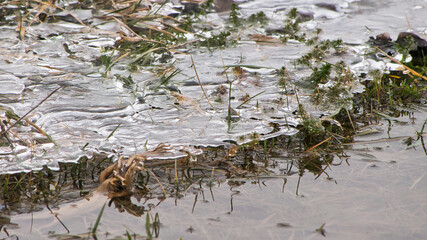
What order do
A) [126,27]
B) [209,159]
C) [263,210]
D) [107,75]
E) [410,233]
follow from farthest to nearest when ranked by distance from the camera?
[126,27] → [107,75] → [209,159] → [263,210] → [410,233]

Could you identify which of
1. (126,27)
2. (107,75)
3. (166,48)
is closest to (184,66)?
(166,48)

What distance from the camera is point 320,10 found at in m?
4.09

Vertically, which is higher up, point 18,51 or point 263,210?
point 18,51

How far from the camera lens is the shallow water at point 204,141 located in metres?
1.52

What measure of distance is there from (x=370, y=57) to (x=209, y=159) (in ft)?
5.31

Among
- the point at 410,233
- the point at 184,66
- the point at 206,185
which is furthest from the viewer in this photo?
the point at 184,66

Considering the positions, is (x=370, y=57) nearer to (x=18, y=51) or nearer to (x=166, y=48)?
(x=166, y=48)

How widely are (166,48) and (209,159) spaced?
3.81 feet

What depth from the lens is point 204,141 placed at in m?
2.08

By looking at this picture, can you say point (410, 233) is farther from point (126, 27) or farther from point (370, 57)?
point (126, 27)

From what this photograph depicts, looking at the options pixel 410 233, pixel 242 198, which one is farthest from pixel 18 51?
pixel 410 233

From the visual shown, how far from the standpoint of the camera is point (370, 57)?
3.04 meters

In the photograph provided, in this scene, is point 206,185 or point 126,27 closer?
point 206,185

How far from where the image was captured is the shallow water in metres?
1.52
